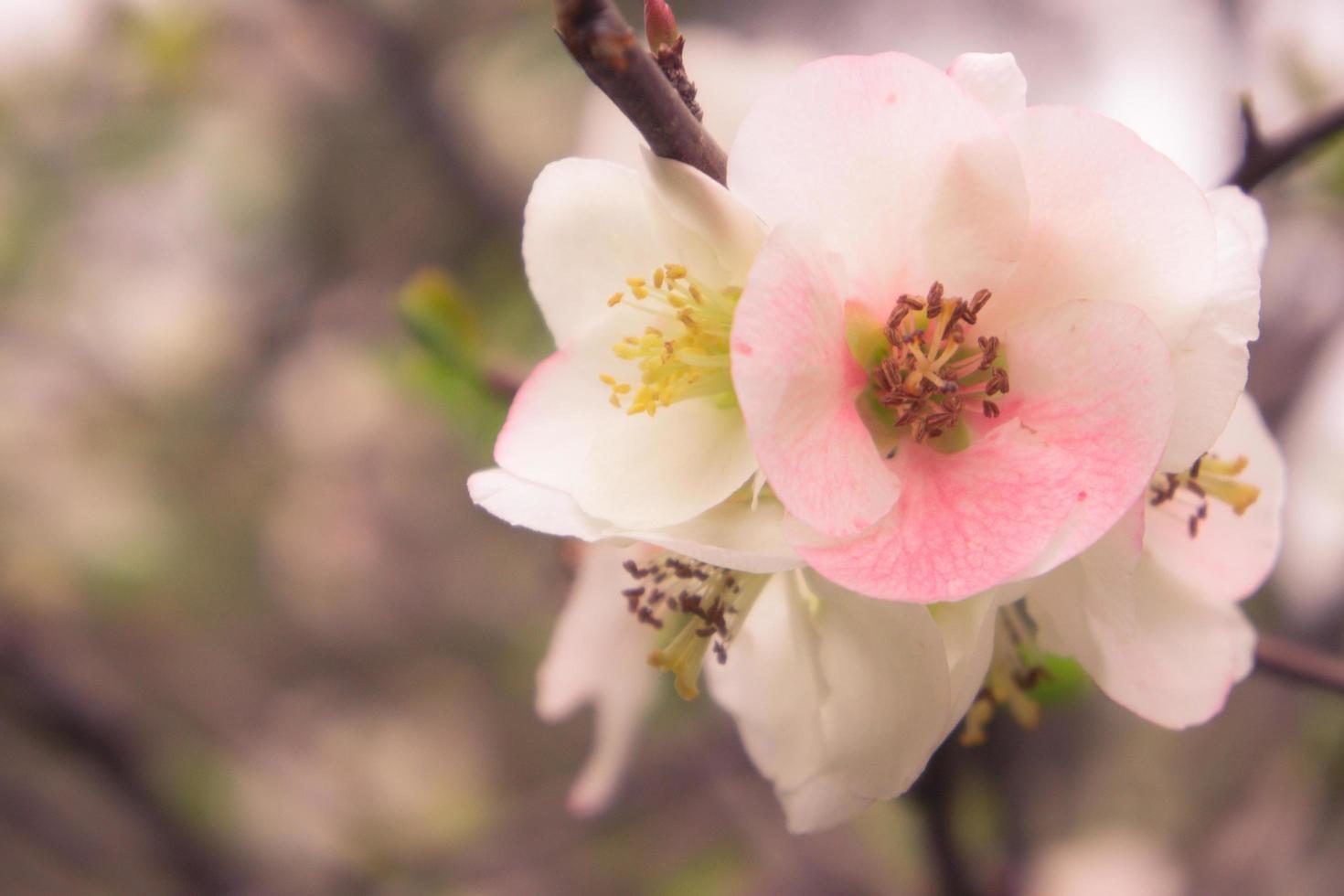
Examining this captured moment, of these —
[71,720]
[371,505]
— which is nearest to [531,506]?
[71,720]

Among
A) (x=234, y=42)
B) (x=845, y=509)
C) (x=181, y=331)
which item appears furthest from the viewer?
(x=181, y=331)

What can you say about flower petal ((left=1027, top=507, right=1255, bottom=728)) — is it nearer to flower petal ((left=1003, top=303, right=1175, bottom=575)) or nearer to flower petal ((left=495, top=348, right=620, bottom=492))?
flower petal ((left=1003, top=303, right=1175, bottom=575))

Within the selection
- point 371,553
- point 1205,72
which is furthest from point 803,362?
point 371,553

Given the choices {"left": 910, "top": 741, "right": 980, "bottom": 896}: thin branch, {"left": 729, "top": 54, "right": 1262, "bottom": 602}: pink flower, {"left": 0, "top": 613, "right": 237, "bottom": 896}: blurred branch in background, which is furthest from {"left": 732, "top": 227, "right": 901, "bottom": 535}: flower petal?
{"left": 0, "top": 613, "right": 237, "bottom": 896}: blurred branch in background

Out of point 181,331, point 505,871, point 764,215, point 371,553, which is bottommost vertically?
point 371,553

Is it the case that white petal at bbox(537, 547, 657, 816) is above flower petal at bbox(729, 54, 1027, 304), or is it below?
below

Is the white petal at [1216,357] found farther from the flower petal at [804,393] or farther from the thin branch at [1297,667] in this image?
the thin branch at [1297,667]

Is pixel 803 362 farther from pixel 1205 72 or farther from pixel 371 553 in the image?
pixel 371 553
